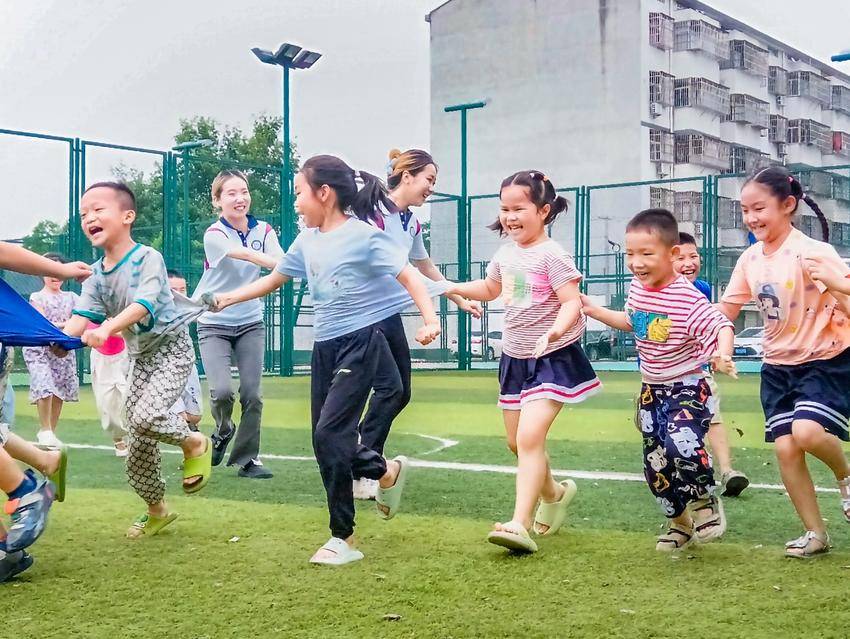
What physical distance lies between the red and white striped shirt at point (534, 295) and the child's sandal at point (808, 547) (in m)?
1.31

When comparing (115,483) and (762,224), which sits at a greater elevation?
(762,224)

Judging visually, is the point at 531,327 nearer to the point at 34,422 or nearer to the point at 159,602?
the point at 159,602

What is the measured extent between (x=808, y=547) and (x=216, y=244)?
14.7 ft

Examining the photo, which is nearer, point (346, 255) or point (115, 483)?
point (346, 255)

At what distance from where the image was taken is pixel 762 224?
4.95 m

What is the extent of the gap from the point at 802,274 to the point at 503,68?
153ft

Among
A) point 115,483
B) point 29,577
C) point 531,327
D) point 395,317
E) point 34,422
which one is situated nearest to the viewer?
point 29,577

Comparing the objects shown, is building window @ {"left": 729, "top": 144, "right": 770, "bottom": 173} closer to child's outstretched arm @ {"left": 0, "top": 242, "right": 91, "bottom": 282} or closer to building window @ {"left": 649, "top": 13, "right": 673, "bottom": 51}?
building window @ {"left": 649, "top": 13, "right": 673, "bottom": 51}

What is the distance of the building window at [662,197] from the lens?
31.6m

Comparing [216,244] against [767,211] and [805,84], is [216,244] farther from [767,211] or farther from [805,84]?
[805,84]

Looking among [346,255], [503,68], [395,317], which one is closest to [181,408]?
[395,317]

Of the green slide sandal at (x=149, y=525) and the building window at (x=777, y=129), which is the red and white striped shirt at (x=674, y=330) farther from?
the building window at (x=777, y=129)

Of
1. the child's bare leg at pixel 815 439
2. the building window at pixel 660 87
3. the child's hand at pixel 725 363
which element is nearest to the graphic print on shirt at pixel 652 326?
the child's hand at pixel 725 363

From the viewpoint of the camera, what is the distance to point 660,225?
4.89 metres
